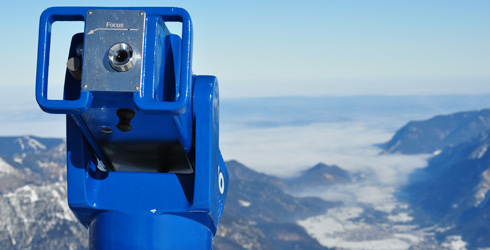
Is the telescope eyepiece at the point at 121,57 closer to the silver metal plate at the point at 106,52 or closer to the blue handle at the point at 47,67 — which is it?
the silver metal plate at the point at 106,52

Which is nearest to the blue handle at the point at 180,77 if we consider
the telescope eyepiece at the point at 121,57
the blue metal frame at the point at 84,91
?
the blue metal frame at the point at 84,91

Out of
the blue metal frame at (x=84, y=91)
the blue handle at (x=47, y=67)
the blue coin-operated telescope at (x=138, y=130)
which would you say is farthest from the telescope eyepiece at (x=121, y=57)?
the blue handle at (x=47, y=67)

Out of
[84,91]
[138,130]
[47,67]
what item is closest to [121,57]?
[84,91]

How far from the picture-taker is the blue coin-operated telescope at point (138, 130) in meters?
3.64

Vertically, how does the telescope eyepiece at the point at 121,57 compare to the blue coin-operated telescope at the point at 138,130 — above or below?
above

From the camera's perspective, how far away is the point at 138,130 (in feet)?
13.9

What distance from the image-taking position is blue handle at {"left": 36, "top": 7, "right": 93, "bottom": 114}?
3.65 metres

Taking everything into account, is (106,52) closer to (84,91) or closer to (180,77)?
(84,91)

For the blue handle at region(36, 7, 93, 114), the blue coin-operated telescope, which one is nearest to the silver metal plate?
the blue coin-operated telescope

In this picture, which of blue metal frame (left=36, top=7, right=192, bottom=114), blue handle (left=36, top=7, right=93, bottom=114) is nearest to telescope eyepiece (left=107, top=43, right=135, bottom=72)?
blue metal frame (left=36, top=7, right=192, bottom=114)

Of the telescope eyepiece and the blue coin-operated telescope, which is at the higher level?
the telescope eyepiece

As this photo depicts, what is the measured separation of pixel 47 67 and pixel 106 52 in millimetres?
371

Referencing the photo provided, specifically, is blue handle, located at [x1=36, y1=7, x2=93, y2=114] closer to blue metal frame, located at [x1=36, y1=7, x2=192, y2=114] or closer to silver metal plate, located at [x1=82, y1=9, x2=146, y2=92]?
blue metal frame, located at [x1=36, y1=7, x2=192, y2=114]

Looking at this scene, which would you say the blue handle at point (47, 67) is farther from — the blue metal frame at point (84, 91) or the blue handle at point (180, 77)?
the blue handle at point (180, 77)
